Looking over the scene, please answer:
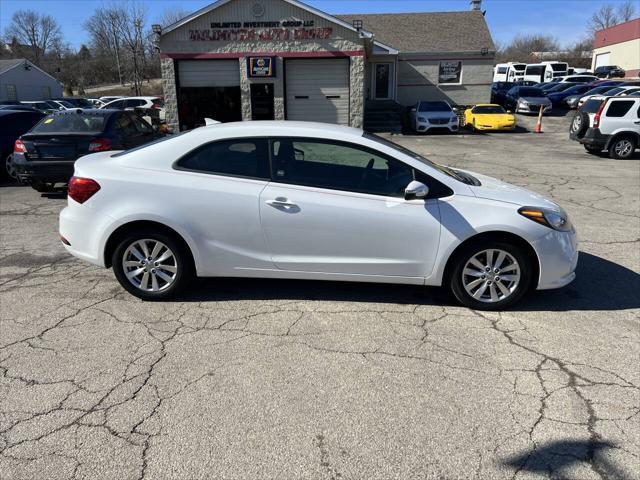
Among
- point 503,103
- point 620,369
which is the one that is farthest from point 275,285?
point 503,103

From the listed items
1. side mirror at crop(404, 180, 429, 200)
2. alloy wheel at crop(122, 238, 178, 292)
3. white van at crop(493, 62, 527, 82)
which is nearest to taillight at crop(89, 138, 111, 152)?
alloy wheel at crop(122, 238, 178, 292)

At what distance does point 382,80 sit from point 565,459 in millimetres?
27973

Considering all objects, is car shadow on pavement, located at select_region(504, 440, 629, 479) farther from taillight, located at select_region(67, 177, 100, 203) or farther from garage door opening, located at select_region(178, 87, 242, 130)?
garage door opening, located at select_region(178, 87, 242, 130)

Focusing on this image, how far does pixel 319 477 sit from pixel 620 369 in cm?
233

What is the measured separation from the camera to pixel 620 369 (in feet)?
11.2

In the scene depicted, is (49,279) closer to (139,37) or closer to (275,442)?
(275,442)

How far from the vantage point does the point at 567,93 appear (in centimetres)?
3158

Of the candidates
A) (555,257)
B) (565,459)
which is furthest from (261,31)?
(565,459)

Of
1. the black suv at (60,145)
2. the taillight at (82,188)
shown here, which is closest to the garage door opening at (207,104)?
the black suv at (60,145)

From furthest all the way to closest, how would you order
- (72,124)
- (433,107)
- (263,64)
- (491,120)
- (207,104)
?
(433,107), (491,120), (207,104), (263,64), (72,124)

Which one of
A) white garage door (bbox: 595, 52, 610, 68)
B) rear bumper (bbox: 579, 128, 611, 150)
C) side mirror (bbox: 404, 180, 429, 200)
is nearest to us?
side mirror (bbox: 404, 180, 429, 200)

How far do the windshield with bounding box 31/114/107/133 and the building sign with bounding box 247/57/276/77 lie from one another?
1266 centimetres

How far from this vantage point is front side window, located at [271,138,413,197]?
13.8 ft

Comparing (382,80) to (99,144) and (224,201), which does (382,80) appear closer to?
A: (99,144)
